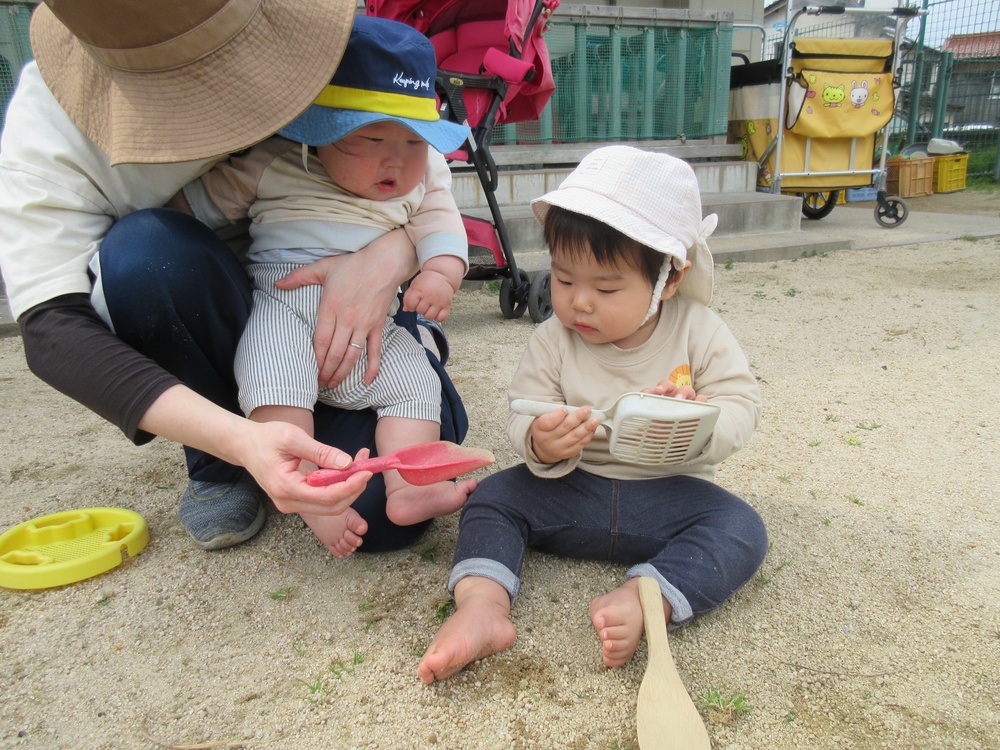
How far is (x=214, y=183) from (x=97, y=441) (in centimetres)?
93

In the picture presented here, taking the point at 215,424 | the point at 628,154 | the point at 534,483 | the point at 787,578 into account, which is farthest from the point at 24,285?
the point at 787,578

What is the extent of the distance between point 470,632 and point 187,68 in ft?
2.85

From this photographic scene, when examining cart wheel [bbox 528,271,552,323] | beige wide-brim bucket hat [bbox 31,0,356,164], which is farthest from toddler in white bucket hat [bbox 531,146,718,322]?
cart wheel [bbox 528,271,552,323]

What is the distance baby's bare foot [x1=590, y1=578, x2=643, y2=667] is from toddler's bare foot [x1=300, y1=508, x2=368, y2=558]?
43 centimetres

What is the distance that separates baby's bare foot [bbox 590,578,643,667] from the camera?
1072 mm

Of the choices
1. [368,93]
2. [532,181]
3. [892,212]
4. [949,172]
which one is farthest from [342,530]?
[949,172]

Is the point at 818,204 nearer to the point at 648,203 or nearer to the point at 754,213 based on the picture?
the point at 754,213

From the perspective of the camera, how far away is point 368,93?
50.2 inches

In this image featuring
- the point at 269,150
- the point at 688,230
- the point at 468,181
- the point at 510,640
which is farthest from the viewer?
the point at 468,181

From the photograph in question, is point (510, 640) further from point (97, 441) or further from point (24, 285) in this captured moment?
point (97, 441)

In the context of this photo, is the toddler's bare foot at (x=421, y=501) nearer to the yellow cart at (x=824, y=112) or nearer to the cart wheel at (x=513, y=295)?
the cart wheel at (x=513, y=295)

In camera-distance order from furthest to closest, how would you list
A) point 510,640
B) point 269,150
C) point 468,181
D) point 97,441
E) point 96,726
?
point 468,181, point 97,441, point 269,150, point 510,640, point 96,726

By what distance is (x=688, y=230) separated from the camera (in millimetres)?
1296

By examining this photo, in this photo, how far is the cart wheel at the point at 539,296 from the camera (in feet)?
10.2
